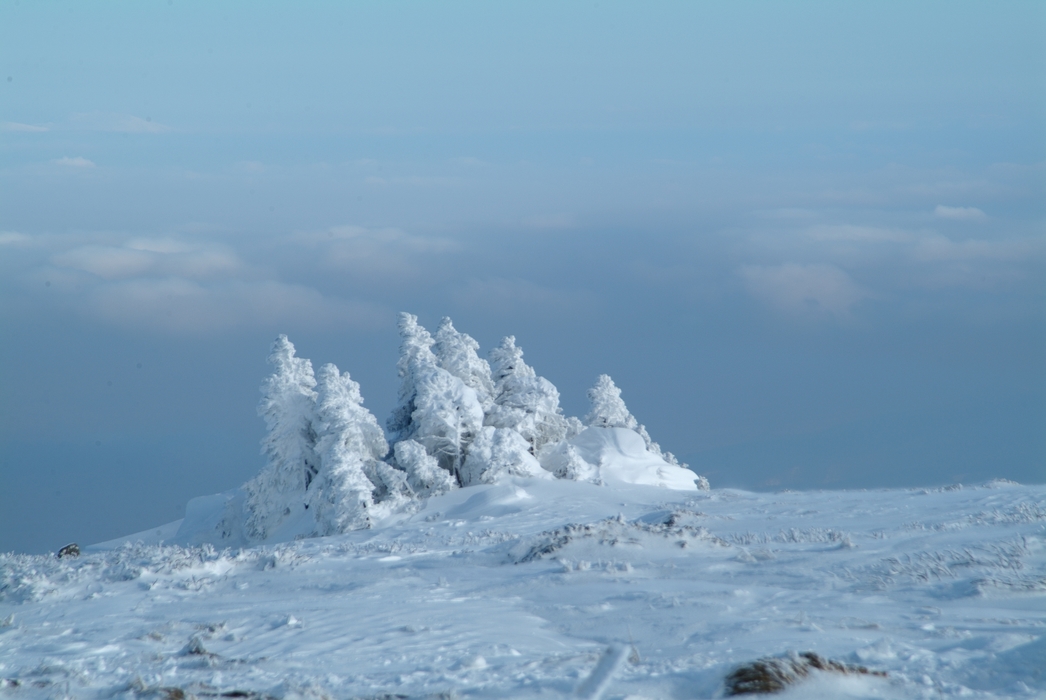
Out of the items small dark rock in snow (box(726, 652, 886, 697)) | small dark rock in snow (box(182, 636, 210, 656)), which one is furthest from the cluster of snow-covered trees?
small dark rock in snow (box(726, 652, 886, 697))

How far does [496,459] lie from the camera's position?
103 ft

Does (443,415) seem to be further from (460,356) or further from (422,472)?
Result: (460,356)

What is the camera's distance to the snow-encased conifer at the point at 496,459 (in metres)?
31.4

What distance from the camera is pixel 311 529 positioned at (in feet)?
99.2

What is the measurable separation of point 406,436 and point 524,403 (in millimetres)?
5494

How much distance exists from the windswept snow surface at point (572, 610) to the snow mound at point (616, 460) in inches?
569

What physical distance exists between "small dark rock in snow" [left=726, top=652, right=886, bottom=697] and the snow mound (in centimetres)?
2599

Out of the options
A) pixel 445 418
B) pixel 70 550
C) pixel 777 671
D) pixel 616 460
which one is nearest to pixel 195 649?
pixel 777 671

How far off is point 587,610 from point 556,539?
14.4 feet

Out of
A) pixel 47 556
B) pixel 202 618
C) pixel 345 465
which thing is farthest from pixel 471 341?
pixel 202 618

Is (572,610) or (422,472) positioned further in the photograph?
(422,472)

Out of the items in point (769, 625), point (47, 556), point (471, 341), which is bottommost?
point (47, 556)

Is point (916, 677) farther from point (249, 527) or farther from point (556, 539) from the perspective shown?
point (249, 527)

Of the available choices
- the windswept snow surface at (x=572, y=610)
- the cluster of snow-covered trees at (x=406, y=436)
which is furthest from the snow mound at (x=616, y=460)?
the windswept snow surface at (x=572, y=610)
